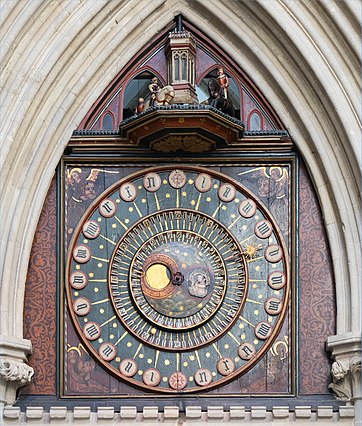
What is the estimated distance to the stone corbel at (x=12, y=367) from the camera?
14.7 meters

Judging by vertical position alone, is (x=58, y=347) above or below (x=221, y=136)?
below

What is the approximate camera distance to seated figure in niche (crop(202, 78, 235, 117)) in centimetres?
1546

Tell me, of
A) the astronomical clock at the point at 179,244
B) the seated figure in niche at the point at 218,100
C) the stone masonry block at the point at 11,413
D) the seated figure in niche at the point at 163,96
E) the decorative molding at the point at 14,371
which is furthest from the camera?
the seated figure in niche at the point at 218,100

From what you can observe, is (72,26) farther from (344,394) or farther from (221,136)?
(344,394)

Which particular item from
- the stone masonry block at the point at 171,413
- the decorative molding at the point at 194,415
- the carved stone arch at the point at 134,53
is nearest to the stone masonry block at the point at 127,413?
the decorative molding at the point at 194,415

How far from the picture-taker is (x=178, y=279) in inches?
603

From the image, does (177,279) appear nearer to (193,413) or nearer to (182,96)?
(193,413)

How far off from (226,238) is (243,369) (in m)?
1.14

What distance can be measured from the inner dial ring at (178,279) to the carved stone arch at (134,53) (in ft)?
2.80

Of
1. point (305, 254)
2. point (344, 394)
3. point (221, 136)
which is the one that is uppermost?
point (221, 136)

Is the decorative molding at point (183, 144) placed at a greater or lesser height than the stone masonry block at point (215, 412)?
greater

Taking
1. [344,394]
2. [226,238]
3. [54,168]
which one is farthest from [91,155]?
[344,394]

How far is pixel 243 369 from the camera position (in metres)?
15.2

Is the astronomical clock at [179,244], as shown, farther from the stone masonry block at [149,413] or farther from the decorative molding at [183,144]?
the stone masonry block at [149,413]
